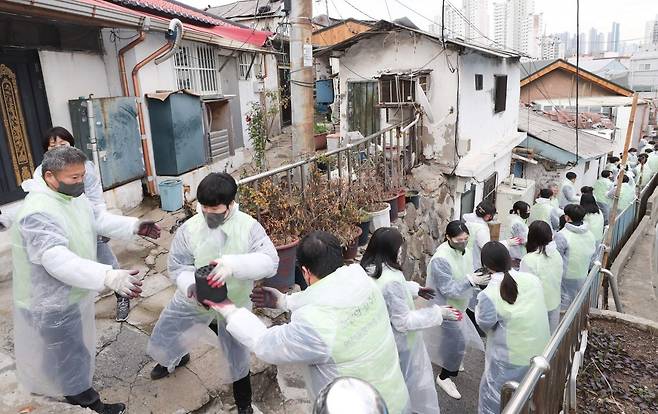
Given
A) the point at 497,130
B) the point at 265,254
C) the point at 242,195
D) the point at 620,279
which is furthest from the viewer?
the point at 497,130

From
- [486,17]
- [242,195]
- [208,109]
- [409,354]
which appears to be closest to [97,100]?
[208,109]

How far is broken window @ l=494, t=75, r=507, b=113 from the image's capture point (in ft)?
37.7

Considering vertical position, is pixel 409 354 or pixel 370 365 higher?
pixel 370 365

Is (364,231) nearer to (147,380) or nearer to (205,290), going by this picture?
(147,380)

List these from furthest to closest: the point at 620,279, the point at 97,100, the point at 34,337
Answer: the point at 620,279 < the point at 97,100 < the point at 34,337

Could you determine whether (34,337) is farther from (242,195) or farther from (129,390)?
(242,195)

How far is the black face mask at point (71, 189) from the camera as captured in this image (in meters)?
2.82

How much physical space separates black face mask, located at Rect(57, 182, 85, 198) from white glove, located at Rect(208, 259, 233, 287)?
1.08 m

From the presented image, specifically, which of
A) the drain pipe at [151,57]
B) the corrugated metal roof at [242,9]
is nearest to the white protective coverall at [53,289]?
the drain pipe at [151,57]

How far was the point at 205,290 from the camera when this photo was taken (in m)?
2.54

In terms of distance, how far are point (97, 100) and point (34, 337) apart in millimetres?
4823

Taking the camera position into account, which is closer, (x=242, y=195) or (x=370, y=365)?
(x=370, y=365)

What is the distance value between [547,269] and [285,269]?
286 centimetres

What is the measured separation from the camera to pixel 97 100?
666 centimetres
